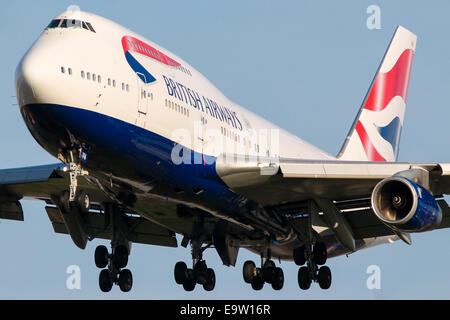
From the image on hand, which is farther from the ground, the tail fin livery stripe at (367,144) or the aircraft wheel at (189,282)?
the tail fin livery stripe at (367,144)

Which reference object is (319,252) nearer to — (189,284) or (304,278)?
(304,278)

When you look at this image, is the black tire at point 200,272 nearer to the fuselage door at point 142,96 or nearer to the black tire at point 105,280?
the black tire at point 105,280

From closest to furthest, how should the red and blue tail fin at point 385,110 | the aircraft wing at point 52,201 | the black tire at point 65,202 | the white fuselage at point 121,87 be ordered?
the white fuselage at point 121,87, the black tire at point 65,202, the aircraft wing at point 52,201, the red and blue tail fin at point 385,110

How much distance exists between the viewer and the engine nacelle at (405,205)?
25.8 m

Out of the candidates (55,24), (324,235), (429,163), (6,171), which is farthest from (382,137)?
(55,24)

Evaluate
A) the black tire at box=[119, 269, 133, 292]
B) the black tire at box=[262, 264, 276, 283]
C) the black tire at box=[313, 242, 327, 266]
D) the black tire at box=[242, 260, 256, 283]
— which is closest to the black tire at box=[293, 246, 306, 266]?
the black tire at box=[313, 242, 327, 266]

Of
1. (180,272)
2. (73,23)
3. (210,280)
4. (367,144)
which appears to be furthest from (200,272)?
(367,144)

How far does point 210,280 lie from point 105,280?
11.7ft

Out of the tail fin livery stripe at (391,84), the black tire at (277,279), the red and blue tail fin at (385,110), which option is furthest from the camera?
the tail fin livery stripe at (391,84)

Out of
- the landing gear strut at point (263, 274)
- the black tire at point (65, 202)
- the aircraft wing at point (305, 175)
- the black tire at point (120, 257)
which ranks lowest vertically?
the landing gear strut at point (263, 274)

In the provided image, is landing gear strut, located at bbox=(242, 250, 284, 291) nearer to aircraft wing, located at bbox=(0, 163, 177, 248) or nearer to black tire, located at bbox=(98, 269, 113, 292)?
aircraft wing, located at bbox=(0, 163, 177, 248)

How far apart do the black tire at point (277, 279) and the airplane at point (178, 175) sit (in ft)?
0.13

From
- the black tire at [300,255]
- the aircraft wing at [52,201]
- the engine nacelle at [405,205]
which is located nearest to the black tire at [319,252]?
the black tire at [300,255]

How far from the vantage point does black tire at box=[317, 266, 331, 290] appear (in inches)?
1224
